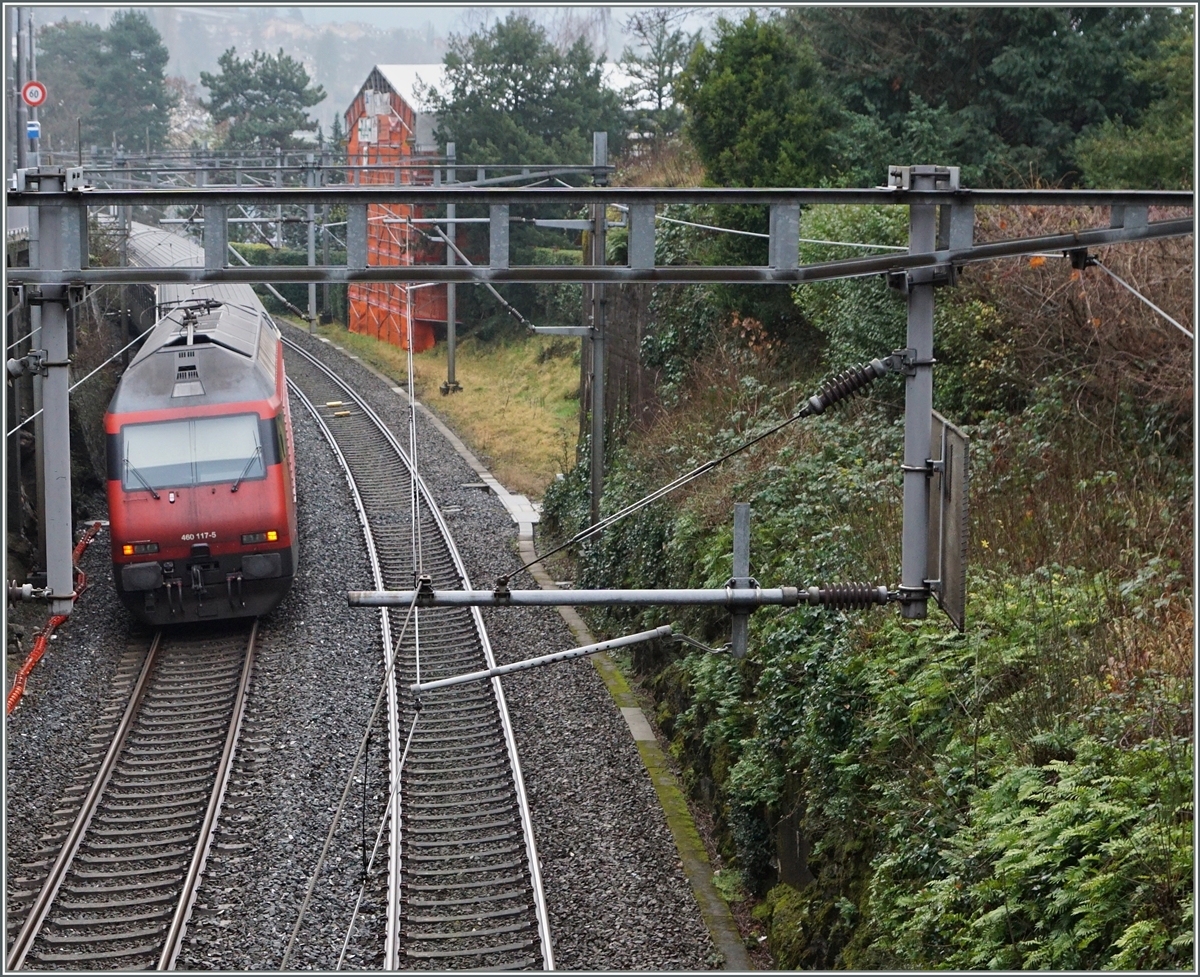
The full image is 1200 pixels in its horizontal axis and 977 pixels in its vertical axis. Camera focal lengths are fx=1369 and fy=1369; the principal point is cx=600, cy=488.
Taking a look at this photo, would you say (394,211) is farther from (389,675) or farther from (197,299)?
(389,675)

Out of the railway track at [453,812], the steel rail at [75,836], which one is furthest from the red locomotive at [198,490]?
the railway track at [453,812]

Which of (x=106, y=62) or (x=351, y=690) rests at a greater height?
(x=106, y=62)

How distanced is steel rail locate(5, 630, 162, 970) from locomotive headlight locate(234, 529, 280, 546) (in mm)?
1680

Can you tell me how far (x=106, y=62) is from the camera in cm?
6731

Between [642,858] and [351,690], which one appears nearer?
[642,858]

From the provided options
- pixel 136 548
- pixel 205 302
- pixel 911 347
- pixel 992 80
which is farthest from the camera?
pixel 992 80

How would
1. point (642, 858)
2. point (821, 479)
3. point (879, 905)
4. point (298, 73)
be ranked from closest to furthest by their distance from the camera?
point (879, 905) → point (642, 858) → point (821, 479) → point (298, 73)

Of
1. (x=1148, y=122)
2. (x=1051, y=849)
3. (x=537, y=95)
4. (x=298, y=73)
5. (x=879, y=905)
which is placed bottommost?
(x=879, y=905)

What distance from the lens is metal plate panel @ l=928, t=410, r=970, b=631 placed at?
21.6 feet

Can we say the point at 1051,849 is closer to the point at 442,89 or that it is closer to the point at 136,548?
the point at 136,548

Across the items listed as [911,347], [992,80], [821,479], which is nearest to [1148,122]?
[992,80]

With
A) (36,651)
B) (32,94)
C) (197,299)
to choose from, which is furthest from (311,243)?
(36,651)

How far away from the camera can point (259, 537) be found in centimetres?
1562

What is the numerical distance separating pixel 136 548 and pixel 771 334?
32.9 feet
